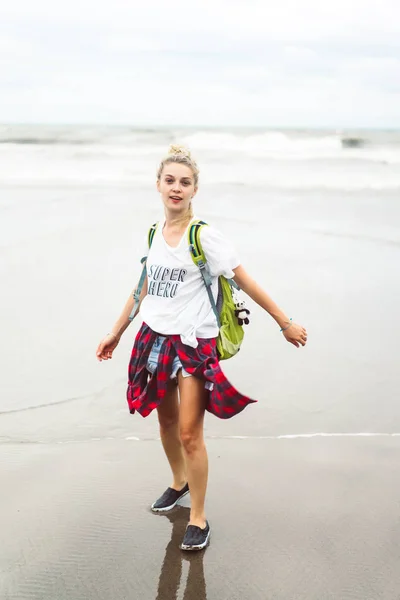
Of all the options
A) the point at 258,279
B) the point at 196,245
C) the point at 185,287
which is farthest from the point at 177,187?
the point at 258,279

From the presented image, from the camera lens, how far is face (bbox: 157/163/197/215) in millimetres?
3230

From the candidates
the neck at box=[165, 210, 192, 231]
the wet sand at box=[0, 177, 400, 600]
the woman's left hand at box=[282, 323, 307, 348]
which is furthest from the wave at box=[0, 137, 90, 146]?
the woman's left hand at box=[282, 323, 307, 348]

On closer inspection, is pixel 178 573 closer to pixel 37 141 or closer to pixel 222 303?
pixel 222 303

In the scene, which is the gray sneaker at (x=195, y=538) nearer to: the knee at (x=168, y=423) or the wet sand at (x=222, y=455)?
the wet sand at (x=222, y=455)

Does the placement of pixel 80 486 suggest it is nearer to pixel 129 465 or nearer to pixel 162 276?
pixel 129 465

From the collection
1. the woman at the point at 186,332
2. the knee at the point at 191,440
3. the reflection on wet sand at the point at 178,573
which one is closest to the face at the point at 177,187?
the woman at the point at 186,332

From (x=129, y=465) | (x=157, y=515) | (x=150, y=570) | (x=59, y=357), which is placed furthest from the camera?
(x=59, y=357)

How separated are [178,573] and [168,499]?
1.95ft

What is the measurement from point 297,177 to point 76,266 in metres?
14.9

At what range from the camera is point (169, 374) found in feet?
10.5

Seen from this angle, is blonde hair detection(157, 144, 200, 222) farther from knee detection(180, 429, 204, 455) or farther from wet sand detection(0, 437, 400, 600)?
wet sand detection(0, 437, 400, 600)

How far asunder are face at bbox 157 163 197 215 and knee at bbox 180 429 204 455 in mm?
1018

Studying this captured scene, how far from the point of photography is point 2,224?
37.3ft

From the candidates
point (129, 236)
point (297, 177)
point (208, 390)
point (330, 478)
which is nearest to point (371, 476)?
point (330, 478)
